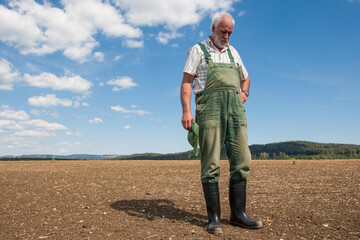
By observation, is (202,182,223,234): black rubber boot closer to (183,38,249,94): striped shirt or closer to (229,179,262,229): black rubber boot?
(229,179,262,229): black rubber boot

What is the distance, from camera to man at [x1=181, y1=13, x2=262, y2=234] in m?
4.15

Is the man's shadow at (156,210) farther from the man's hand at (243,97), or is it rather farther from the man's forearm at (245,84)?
the man's forearm at (245,84)

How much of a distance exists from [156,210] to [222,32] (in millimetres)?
3378

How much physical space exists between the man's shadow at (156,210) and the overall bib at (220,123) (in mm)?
998

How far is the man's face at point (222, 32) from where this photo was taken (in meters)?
4.20

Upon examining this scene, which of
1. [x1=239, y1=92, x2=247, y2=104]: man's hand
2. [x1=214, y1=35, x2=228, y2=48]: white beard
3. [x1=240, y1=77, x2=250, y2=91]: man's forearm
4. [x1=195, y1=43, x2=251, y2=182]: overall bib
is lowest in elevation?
[x1=195, y1=43, x2=251, y2=182]: overall bib

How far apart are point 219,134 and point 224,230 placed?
4.44ft

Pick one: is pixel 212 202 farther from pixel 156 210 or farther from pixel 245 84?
pixel 245 84

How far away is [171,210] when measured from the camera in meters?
5.44

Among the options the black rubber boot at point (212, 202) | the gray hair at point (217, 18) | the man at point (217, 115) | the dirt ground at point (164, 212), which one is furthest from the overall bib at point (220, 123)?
the dirt ground at point (164, 212)

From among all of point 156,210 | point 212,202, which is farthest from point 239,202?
point 156,210

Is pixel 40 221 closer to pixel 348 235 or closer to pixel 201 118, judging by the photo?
pixel 201 118

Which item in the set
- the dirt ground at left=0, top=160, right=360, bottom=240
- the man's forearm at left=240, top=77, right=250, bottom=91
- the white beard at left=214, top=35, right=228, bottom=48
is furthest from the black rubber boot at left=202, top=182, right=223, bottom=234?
the white beard at left=214, top=35, right=228, bottom=48

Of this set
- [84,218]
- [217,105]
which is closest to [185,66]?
[217,105]
